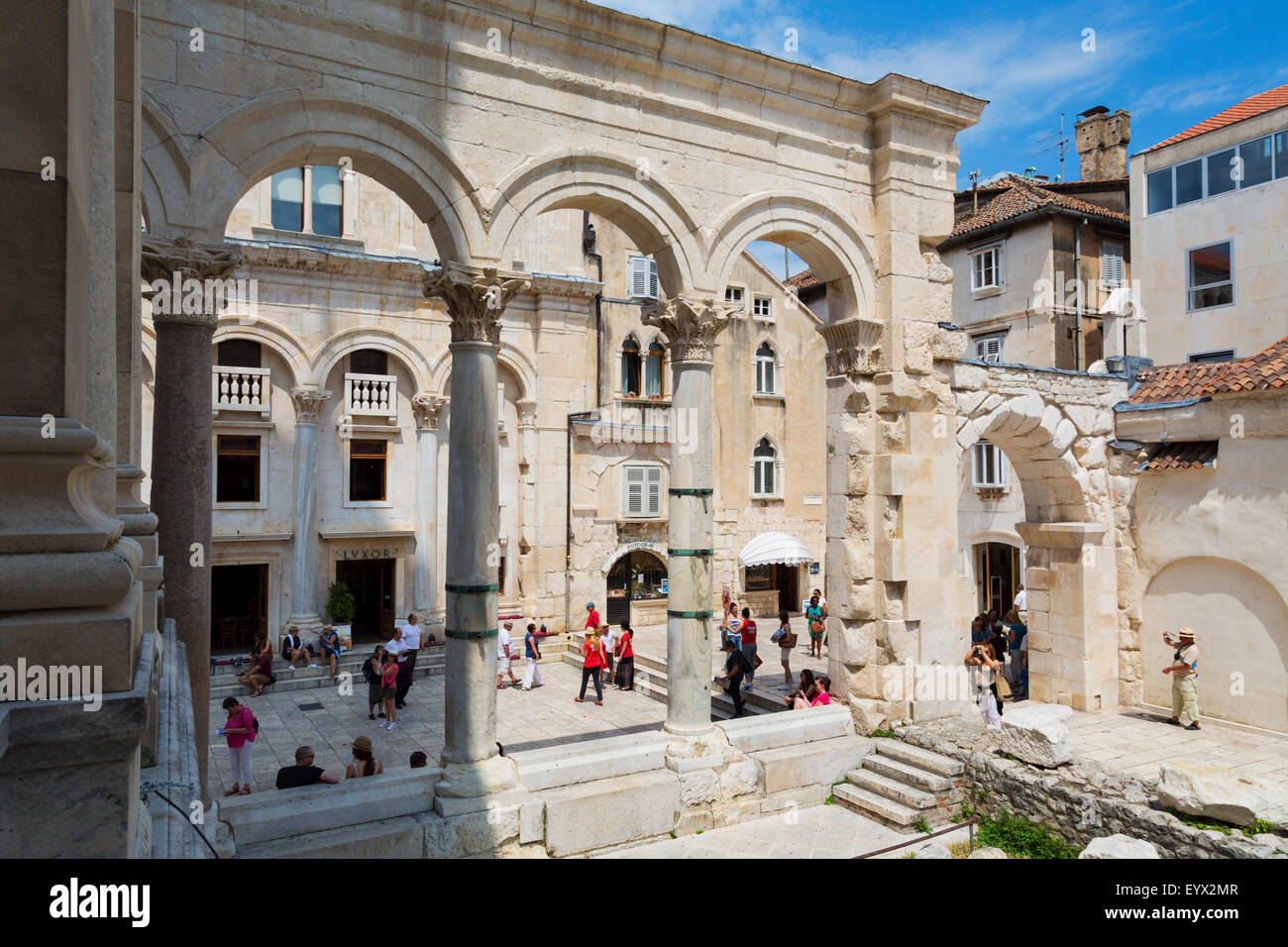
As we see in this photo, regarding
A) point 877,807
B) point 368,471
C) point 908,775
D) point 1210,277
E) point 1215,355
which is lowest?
point 877,807

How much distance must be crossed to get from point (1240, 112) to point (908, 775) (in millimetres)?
18581

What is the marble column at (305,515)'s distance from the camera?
17531mm

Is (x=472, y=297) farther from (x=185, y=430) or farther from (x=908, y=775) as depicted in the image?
(x=908, y=775)

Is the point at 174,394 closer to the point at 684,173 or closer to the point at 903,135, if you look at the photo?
the point at 684,173

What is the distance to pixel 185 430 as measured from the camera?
21.7 feet

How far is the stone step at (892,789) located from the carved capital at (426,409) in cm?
1283

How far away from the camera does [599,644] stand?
1432cm

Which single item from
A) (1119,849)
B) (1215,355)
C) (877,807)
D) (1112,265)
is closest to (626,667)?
(877,807)

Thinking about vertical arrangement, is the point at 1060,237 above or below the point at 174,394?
above

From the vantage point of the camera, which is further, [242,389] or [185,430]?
[242,389]

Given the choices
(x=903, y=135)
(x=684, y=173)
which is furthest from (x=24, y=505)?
(x=903, y=135)

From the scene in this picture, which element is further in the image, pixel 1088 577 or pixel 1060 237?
pixel 1060 237

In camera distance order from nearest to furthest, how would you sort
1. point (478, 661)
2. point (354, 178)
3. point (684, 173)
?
1. point (478, 661)
2. point (684, 173)
3. point (354, 178)
